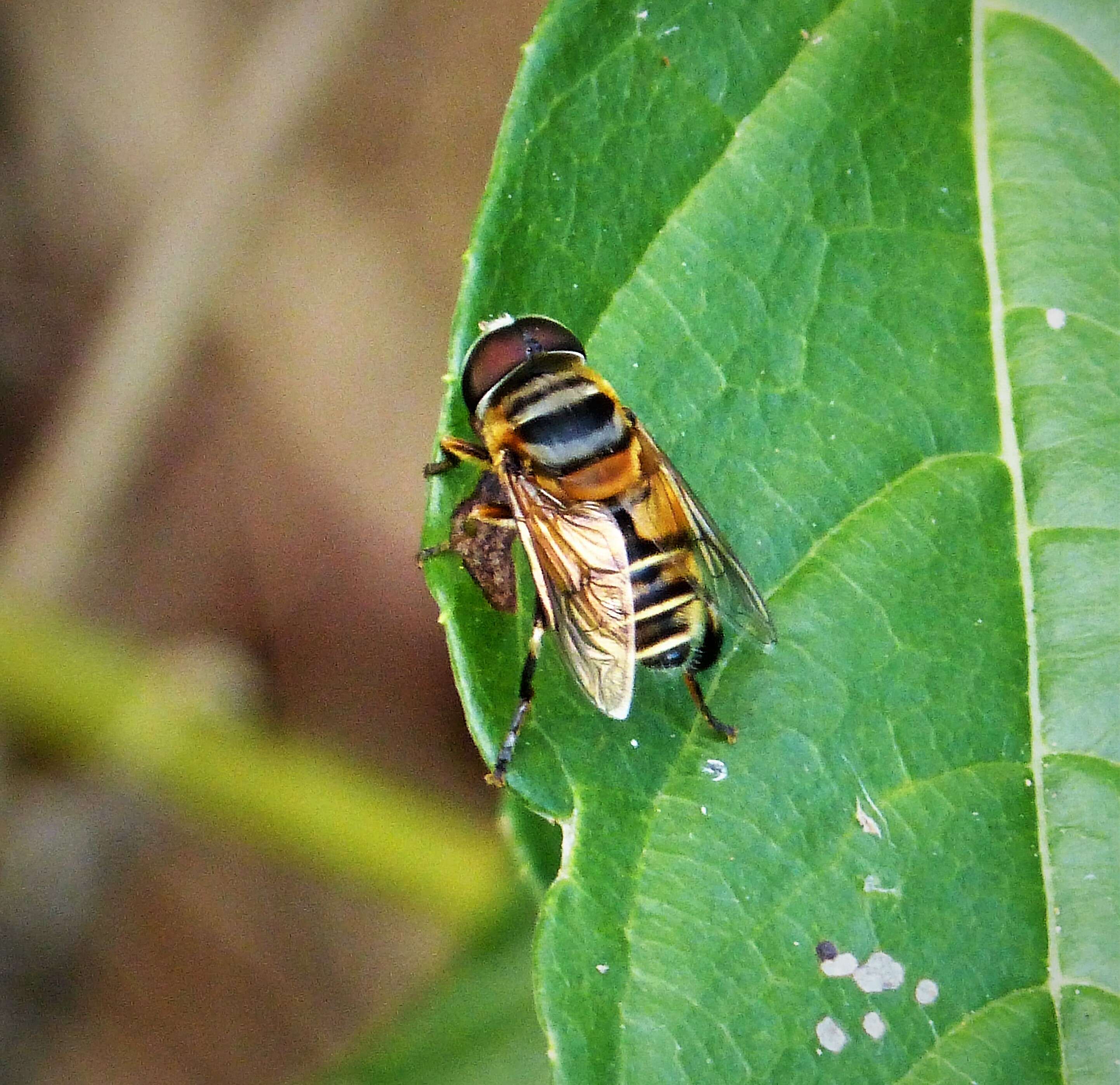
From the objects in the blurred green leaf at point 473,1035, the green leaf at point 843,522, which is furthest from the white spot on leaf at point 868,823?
the blurred green leaf at point 473,1035

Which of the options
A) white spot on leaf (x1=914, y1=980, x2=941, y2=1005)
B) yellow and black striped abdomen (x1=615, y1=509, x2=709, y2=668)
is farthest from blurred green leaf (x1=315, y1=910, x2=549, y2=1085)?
white spot on leaf (x1=914, y1=980, x2=941, y2=1005)

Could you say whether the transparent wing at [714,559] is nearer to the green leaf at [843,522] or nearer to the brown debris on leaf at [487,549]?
the green leaf at [843,522]

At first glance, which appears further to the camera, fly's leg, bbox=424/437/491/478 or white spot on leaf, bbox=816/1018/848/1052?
fly's leg, bbox=424/437/491/478

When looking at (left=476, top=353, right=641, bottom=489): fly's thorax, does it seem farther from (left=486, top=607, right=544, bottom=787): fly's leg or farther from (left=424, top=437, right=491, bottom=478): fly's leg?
(left=486, top=607, right=544, bottom=787): fly's leg

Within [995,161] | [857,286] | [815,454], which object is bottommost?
[815,454]

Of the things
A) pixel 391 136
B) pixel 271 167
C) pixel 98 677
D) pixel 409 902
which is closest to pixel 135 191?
pixel 271 167

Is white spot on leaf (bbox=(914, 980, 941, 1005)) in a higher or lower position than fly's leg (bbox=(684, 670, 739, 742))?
lower

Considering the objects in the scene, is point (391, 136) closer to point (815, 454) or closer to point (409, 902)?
point (409, 902)
